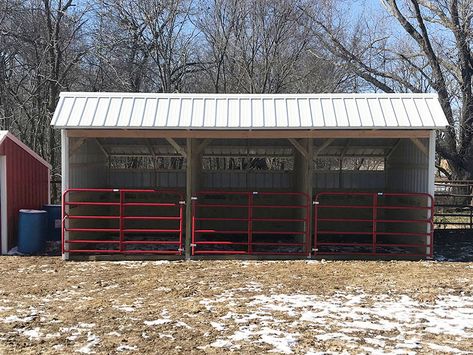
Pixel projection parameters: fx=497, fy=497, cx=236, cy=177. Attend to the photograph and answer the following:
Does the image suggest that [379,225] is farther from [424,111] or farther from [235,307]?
[235,307]

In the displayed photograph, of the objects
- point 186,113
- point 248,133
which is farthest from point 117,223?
point 248,133

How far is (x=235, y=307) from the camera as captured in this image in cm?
624

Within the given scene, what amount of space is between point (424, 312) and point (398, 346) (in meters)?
1.39

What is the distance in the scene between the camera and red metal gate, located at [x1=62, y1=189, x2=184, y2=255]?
9281mm

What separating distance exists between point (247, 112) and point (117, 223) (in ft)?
16.1

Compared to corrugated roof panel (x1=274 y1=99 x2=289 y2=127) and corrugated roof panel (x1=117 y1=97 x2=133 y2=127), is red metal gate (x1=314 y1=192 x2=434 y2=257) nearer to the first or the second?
corrugated roof panel (x1=274 y1=99 x2=289 y2=127)

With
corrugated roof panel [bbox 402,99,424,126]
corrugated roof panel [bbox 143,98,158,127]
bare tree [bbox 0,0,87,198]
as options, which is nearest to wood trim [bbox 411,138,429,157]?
corrugated roof panel [bbox 402,99,424,126]

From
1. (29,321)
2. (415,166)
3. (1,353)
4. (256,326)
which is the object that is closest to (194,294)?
(256,326)

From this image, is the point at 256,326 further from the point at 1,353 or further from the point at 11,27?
the point at 11,27

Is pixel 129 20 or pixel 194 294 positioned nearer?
pixel 194 294

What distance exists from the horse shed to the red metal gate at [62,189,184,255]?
0.03m

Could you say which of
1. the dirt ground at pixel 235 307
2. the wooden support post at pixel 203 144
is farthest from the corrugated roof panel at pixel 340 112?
the dirt ground at pixel 235 307

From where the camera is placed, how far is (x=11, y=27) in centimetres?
1833

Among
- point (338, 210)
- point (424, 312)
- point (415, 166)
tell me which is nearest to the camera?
point (424, 312)
